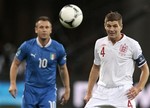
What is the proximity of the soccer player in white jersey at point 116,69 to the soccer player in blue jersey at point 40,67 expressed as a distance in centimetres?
109

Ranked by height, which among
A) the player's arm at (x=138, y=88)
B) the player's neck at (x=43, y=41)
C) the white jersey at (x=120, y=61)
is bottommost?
the player's arm at (x=138, y=88)

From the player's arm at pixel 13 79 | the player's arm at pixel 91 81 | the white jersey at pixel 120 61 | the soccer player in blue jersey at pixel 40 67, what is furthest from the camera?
the soccer player in blue jersey at pixel 40 67

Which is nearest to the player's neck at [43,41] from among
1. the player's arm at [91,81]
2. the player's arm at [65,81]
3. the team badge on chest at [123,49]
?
the player's arm at [65,81]

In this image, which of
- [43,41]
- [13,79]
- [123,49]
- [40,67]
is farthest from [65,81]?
[123,49]

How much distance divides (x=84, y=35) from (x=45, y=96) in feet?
33.1

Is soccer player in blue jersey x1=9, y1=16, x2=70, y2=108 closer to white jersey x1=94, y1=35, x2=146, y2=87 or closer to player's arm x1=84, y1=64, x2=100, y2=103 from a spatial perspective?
player's arm x1=84, y1=64, x2=100, y2=103

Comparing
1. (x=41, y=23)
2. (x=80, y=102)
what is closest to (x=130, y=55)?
(x=41, y=23)

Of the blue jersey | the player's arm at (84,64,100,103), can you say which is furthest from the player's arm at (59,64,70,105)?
the player's arm at (84,64,100,103)

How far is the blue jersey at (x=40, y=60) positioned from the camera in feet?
34.1

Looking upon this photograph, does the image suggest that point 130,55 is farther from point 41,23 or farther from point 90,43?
point 90,43

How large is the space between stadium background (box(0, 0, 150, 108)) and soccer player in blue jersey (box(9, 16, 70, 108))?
5436 millimetres

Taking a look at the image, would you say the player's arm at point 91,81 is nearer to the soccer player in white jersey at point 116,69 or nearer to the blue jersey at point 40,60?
the soccer player in white jersey at point 116,69

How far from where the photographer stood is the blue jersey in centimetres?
1041

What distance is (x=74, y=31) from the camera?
2048 cm
